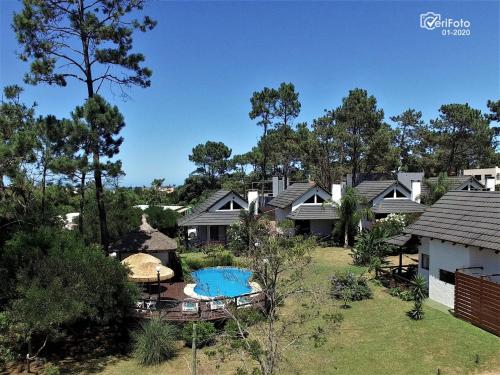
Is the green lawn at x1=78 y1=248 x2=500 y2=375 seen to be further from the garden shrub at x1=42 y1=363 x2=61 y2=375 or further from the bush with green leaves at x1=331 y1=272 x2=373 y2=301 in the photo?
the bush with green leaves at x1=331 y1=272 x2=373 y2=301

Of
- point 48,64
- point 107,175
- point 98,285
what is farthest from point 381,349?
point 48,64

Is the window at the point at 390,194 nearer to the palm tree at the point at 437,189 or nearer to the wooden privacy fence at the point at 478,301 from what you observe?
the palm tree at the point at 437,189

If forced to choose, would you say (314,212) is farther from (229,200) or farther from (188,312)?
(188,312)

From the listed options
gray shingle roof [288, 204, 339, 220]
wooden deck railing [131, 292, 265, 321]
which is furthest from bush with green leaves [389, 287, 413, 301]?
gray shingle roof [288, 204, 339, 220]

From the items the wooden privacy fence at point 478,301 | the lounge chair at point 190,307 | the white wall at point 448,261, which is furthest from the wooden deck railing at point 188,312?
the white wall at point 448,261

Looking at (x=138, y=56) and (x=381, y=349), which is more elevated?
(x=138, y=56)

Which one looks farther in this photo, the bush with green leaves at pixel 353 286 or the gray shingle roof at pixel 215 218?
the gray shingle roof at pixel 215 218

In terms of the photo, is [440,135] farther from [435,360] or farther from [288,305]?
[435,360]
